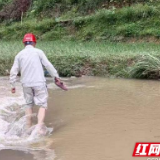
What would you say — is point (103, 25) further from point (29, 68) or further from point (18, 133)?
point (18, 133)

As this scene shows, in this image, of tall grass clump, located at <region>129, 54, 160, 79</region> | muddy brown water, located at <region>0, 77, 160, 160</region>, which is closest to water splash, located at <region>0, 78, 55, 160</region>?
muddy brown water, located at <region>0, 77, 160, 160</region>

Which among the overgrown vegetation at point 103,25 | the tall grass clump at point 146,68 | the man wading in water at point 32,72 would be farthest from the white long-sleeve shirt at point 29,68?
the overgrown vegetation at point 103,25

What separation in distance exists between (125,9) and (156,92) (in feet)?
34.1

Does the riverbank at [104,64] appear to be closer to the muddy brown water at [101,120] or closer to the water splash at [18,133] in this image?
the muddy brown water at [101,120]

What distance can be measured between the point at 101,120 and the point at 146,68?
14.0ft

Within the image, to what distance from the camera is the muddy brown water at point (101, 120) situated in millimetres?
4609

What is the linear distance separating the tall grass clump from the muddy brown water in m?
0.58

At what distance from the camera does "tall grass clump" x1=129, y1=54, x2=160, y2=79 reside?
980 centimetres

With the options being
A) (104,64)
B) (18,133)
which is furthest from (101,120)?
(104,64)

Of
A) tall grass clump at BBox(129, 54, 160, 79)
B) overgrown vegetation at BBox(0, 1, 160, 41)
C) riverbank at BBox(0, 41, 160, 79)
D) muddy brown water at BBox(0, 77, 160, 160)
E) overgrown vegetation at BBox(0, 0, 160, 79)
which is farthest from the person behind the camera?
overgrown vegetation at BBox(0, 1, 160, 41)

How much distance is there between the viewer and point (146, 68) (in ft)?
32.4

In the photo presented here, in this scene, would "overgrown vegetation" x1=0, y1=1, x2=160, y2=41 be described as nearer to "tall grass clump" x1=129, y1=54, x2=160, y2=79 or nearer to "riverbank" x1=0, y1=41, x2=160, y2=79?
"riverbank" x1=0, y1=41, x2=160, y2=79

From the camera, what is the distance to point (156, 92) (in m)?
8.19

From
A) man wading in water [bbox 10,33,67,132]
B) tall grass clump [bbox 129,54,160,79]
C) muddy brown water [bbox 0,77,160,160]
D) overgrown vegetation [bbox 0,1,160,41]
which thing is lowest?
muddy brown water [bbox 0,77,160,160]
